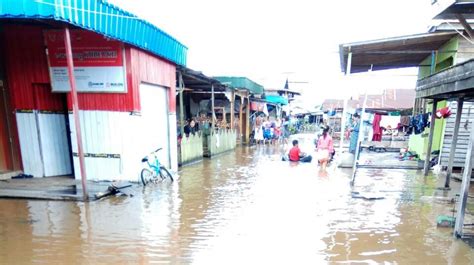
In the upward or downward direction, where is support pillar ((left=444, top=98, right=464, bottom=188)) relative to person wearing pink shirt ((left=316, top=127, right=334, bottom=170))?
upward

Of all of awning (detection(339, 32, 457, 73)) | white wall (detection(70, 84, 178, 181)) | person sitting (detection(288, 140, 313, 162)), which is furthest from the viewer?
person sitting (detection(288, 140, 313, 162))

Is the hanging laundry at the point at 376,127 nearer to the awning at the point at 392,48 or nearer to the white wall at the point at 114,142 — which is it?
the awning at the point at 392,48

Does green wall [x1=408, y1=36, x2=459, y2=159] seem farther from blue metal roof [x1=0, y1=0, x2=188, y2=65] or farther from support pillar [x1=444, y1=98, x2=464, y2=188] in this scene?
blue metal roof [x1=0, y1=0, x2=188, y2=65]

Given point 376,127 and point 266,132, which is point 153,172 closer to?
point 376,127

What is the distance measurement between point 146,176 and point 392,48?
35.1 ft

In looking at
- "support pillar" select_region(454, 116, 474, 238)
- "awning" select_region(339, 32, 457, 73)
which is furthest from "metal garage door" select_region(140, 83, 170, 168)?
"support pillar" select_region(454, 116, 474, 238)

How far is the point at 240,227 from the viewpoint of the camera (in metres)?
5.80

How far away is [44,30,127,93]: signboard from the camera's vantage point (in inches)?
342

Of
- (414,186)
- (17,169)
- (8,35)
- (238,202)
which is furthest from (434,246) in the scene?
(8,35)

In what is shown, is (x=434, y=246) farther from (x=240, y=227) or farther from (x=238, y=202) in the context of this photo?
(x=238, y=202)

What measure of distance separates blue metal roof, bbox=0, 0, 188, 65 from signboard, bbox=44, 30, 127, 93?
0.65 m

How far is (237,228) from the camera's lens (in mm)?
5746

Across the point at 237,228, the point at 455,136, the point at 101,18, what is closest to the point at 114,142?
the point at 101,18

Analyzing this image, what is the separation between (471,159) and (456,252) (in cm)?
155
